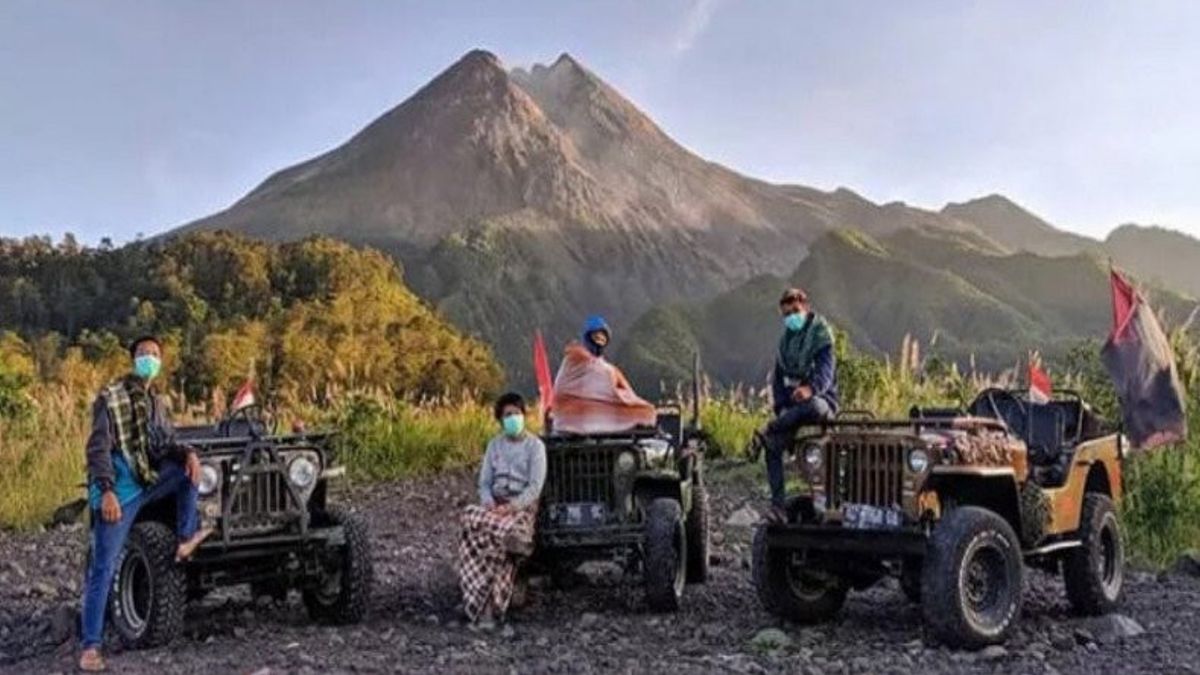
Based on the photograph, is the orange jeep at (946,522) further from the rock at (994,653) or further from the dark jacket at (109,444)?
the dark jacket at (109,444)

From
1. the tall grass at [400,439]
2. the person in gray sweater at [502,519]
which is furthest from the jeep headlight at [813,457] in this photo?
the tall grass at [400,439]

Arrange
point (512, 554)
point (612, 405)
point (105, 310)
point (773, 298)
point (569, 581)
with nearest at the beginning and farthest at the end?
1. point (512, 554)
2. point (612, 405)
3. point (569, 581)
4. point (105, 310)
5. point (773, 298)

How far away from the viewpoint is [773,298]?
76.7 m

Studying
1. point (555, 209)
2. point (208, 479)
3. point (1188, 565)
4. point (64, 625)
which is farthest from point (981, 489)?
point (555, 209)

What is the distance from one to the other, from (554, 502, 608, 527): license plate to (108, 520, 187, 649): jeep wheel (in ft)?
8.09

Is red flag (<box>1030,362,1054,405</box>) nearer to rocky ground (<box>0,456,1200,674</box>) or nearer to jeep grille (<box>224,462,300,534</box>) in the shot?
rocky ground (<box>0,456,1200,674</box>)

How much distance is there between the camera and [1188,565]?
435 inches

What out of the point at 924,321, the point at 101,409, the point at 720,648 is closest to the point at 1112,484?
the point at 720,648

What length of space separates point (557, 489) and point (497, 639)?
1.44 meters

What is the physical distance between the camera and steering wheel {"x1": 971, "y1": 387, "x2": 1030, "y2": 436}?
978 cm

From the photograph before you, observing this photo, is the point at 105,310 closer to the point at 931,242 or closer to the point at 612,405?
the point at 612,405

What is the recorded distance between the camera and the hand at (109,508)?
26.2 ft

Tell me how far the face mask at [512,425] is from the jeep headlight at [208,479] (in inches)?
76.0

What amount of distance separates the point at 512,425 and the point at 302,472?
1.44 meters
